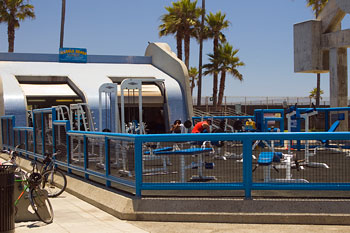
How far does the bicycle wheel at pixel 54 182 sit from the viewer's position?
440 inches

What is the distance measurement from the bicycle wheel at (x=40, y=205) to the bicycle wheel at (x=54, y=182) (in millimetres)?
2363

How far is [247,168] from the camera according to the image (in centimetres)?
861

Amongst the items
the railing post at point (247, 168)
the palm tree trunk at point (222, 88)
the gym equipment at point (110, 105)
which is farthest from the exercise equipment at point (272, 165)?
the palm tree trunk at point (222, 88)

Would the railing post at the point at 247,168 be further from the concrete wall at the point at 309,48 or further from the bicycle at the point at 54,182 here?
the concrete wall at the point at 309,48

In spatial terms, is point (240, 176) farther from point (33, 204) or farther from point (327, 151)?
point (33, 204)

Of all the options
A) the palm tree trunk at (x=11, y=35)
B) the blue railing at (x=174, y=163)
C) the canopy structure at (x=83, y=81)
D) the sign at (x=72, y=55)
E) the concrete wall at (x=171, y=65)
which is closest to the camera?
the blue railing at (x=174, y=163)

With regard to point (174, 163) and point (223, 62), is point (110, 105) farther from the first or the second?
point (223, 62)

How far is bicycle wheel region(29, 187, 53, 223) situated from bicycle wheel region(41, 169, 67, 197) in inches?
93.0

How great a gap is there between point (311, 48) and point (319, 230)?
18408mm

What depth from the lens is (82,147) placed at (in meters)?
11.9

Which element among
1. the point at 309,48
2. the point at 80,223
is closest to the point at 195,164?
the point at 80,223

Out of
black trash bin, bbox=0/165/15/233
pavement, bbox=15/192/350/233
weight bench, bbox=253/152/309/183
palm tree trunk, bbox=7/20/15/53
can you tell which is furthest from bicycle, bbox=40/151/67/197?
palm tree trunk, bbox=7/20/15/53

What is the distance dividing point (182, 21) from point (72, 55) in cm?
1614

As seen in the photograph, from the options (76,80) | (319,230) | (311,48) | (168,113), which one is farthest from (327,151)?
(76,80)
